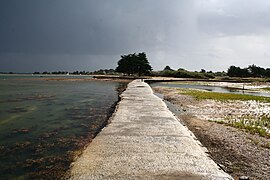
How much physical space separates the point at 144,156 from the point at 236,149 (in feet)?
14.5

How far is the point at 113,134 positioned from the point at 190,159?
375 centimetres

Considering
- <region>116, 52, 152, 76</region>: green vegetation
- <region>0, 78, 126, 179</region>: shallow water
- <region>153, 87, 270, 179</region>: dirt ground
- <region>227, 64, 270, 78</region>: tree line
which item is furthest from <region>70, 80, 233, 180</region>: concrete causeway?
<region>227, 64, 270, 78</region>: tree line

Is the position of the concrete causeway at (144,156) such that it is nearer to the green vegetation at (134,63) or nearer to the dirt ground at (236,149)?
the dirt ground at (236,149)

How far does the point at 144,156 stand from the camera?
7.54 metres

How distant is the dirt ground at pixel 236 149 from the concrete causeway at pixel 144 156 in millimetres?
920

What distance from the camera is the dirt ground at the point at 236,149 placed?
761 centimetres

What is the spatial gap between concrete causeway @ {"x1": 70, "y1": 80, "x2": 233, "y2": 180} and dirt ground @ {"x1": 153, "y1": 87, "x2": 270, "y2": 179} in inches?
36.2

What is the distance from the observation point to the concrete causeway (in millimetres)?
6316

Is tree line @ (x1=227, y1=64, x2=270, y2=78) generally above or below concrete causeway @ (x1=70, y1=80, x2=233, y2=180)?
above

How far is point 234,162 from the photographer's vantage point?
826cm

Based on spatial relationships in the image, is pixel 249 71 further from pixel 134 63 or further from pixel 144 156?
pixel 144 156

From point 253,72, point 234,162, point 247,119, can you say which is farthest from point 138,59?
point 234,162

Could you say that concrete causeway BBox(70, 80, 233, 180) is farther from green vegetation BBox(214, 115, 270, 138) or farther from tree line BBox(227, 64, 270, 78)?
tree line BBox(227, 64, 270, 78)

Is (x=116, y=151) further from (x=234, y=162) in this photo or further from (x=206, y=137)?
(x=206, y=137)
